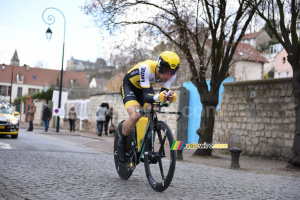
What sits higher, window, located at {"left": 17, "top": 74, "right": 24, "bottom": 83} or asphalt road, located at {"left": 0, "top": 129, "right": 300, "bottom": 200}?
window, located at {"left": 17, "top": 74, "right": 24, "bottom": 83}

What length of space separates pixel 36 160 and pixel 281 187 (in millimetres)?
4700

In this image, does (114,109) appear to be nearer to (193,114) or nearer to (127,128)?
(193,114)

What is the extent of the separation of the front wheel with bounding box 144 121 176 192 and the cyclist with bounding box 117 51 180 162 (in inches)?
15.7

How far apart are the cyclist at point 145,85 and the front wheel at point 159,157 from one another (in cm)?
40

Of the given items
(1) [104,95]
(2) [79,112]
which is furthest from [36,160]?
(2) [79,112]

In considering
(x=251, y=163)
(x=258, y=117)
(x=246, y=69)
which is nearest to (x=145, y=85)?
(x=251, y=163)

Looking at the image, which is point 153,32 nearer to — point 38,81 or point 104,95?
point 104,95

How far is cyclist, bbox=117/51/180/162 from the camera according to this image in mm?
4863

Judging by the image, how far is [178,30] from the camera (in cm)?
1293

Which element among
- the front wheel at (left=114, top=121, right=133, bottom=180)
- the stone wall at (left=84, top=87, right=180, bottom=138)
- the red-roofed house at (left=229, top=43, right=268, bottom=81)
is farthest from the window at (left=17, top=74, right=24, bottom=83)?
the front wheel at (left=114, top=121, right=133, bottom=180)

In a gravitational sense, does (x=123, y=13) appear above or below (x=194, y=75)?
above

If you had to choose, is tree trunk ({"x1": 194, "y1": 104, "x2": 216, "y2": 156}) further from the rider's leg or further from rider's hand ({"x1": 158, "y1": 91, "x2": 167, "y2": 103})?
rider's hand ({"x1": 158, "y1": 91, "x2": 167, "y2": 103})

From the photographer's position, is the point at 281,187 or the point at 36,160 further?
the point at 36,160

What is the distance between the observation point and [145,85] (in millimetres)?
5031
